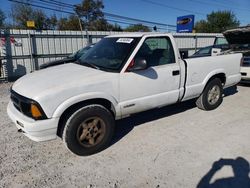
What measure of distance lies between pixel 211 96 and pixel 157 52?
2.08 meters

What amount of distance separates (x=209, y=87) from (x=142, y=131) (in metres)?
2.09

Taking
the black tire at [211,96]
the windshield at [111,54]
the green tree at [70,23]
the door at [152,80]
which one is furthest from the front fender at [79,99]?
the green tree at [70,23]

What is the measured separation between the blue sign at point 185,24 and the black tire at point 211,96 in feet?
59.9

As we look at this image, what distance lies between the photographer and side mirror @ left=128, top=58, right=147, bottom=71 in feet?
12.0

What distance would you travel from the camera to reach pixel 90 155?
3605 millimetres

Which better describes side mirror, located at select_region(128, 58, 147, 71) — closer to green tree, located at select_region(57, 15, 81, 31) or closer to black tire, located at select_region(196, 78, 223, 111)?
black tire, located at select_region(196, 78, 223, 111)

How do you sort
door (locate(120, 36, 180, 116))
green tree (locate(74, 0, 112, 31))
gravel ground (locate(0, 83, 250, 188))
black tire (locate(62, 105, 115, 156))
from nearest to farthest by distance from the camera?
gravel ground (locate(0, 83, 250, 188)), black tire (locate(62, 105, 115, 156)), door (locate(120, 36, 180, 116)), green tree (locate(74, 0, 112, 31))

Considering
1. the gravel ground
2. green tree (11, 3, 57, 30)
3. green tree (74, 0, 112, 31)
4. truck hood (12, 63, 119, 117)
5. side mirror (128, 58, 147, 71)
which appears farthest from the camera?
green tree (74, 0, 112, 31)

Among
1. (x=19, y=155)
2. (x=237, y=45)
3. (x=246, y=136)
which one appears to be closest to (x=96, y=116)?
(x=19, y=155)

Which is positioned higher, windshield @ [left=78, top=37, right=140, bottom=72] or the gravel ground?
windshield @ [left=78, top=37, right=140, bottom=72]

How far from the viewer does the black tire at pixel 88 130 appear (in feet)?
10.9

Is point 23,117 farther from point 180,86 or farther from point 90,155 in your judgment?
point 180,86

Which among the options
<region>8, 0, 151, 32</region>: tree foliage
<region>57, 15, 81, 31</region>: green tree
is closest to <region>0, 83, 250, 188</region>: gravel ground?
<region>8, 0, 151, 32</region>: tree foliage

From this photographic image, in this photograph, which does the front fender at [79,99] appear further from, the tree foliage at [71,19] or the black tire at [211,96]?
the tree foliage at [71,19]
